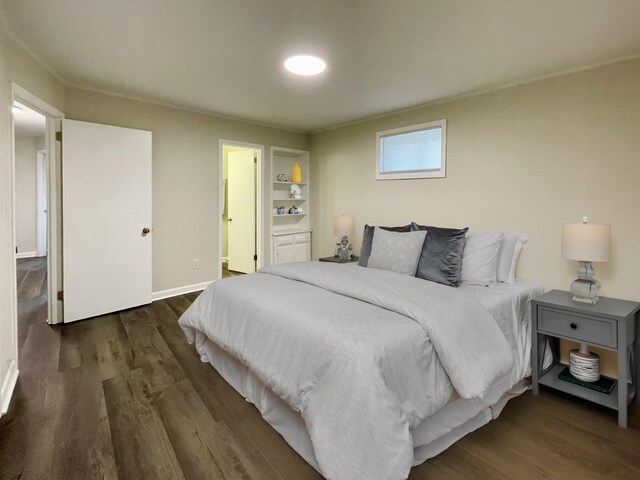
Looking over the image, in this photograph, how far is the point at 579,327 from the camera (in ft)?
7.22

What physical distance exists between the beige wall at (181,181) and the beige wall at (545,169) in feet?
7.56

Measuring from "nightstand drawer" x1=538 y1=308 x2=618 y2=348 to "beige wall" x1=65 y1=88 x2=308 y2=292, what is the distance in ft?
12.5

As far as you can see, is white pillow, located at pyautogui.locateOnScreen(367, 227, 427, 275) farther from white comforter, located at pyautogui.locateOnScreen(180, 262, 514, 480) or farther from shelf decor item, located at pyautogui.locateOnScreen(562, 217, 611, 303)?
shelf decor item, located at pyautogui.locateOnScreen(562, 217, 611, 303)

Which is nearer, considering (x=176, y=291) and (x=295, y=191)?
(x=176, y=291)

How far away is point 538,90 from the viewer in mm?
2951

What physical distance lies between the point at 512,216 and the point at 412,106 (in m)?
1.63

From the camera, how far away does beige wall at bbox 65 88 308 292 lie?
3.96 m

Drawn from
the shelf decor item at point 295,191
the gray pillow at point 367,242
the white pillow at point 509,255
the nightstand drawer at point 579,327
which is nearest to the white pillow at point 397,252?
the gray pillow at point 367,242

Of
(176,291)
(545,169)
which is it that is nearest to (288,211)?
(176,291)

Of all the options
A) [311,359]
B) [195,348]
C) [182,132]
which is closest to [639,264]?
[311,359]

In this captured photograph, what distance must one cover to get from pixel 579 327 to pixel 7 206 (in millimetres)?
3758

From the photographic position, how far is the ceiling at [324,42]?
199 centimetres

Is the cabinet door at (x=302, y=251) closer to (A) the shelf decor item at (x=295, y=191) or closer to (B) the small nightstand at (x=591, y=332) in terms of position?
(A) the shelf decor item at (x=295, y=191)

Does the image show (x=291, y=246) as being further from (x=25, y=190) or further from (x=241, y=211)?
(x=25, y=190)
